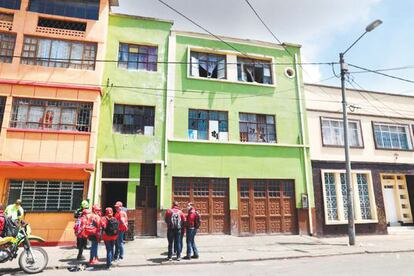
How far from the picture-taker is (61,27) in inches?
559

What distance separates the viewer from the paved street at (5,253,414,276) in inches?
316

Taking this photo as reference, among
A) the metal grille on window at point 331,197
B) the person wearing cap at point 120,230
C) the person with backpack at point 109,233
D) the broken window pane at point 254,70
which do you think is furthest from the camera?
the broken window pane at point 254,70

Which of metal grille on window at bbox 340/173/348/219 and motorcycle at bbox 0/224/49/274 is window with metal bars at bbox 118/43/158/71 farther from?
metal grille on window at bbox 340/173/348/219

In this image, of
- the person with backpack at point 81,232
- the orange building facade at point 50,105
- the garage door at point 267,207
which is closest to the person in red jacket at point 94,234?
the person with backpack at point 81,232

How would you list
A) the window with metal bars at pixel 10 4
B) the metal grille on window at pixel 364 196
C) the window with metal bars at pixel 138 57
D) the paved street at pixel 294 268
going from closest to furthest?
the paved street at pixel 294 268 < the window with metal bars at pixel 10 4 < the window with metal bars at pixel 138 57 < the metal grille on window at pixel 364 196

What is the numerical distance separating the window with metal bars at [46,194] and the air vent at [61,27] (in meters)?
6.79

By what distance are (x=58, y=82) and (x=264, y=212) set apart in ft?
37.4

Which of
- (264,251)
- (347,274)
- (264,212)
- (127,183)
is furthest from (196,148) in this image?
(347,274)

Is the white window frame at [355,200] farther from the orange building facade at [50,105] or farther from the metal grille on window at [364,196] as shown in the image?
the orange building facade at [50,105]

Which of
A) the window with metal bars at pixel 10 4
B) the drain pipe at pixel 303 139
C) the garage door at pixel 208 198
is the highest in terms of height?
the window with metal bars at pixel 10 4

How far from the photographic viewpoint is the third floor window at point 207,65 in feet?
52.5

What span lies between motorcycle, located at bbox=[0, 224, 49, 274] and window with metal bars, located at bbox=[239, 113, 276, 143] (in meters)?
10.4

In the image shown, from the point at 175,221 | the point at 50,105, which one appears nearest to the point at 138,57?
the point at 50,105

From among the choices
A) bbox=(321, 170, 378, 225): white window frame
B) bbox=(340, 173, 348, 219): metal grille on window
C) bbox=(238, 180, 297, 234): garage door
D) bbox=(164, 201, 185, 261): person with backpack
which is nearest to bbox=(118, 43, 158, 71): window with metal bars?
bbox=(238, 180, 297, 234): garage door
